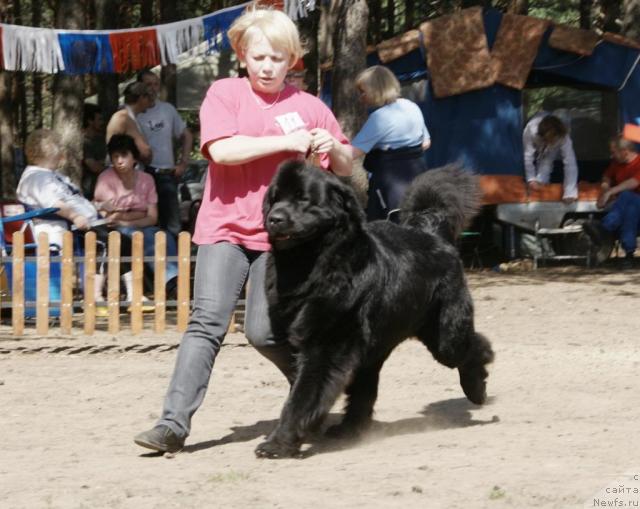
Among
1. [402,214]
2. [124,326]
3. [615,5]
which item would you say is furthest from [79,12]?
[615,5]

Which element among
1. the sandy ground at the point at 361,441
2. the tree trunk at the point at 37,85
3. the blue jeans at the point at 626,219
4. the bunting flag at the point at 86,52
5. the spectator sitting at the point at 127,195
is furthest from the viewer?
the tree trunk at the point at 37,85

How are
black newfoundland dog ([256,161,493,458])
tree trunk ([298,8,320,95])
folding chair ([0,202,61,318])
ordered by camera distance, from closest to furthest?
1. black newfoundland dog ([256,161,493,458])
2. folding chair ([0,202,61,318])
3. tree trunk ([298,8,320,95])

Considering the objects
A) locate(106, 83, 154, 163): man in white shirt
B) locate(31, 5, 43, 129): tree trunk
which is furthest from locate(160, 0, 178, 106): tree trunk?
locate(106, 83, 154, 163): man in white shirt

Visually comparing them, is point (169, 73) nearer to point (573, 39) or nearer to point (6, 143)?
point (6, 143)

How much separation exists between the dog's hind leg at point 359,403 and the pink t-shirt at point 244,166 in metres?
0.94

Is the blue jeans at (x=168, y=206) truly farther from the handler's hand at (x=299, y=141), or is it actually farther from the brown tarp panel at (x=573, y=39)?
the handler's hand at (x=299, y=141)

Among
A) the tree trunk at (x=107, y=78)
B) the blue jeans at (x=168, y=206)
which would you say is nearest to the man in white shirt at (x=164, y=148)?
the blue jeans at (x=168, y=206)

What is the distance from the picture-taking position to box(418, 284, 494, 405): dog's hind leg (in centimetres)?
575

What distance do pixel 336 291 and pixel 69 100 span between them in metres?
9.32

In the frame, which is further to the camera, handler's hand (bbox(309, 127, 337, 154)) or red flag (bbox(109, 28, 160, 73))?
red flag (bbox(109, 28, 160, 73))

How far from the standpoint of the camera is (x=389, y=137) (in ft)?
32.4

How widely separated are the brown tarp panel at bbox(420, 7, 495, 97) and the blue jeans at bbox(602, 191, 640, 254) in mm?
2140

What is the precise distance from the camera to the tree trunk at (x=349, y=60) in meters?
12.9

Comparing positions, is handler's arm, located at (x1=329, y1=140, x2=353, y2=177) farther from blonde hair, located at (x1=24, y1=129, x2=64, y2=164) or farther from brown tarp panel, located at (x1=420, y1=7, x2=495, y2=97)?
brown tarp panel, located at (x1=420, y1=7, x2=495, y2=97)
